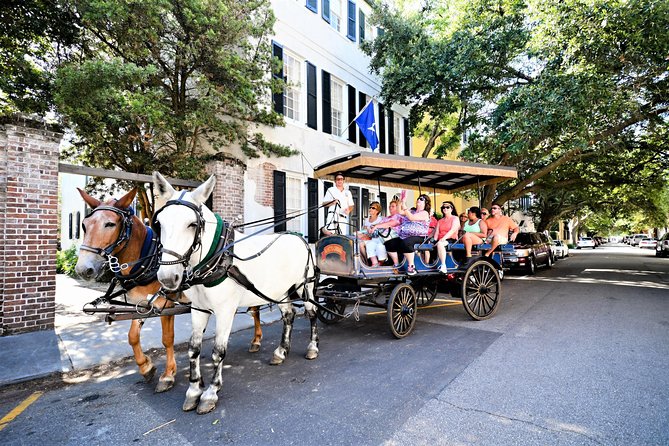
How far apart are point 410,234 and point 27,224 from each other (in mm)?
6226

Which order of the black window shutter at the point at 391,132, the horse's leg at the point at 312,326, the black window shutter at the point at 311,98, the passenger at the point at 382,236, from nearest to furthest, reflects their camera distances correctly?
the horse's leg at the point at 312,326 < the passenger at the point at 382,236 < the black window shutter at the point at 311,98 < the black window shutter at the point at 391,132

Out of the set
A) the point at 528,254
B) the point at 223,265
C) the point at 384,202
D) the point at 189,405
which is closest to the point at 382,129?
the point at 384,202

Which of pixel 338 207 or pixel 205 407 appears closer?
pixel 205 407

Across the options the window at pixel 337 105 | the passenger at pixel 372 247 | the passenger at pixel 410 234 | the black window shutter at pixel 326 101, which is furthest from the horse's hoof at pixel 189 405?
the window at pixel 337 105

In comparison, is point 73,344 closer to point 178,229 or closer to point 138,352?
point 138,352

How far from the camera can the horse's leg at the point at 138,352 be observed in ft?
12.7

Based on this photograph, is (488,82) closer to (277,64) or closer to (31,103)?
(277,64)

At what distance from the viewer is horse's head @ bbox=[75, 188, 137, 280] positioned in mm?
3301

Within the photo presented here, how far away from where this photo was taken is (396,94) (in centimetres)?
1305

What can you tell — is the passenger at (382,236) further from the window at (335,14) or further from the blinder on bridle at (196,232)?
the window at (335,14)

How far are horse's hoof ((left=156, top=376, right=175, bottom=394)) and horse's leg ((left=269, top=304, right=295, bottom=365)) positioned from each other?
121 cm

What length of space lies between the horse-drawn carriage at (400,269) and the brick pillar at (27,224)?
4.48 metres

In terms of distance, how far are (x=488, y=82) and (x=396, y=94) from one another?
344cm

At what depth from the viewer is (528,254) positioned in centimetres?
1511
